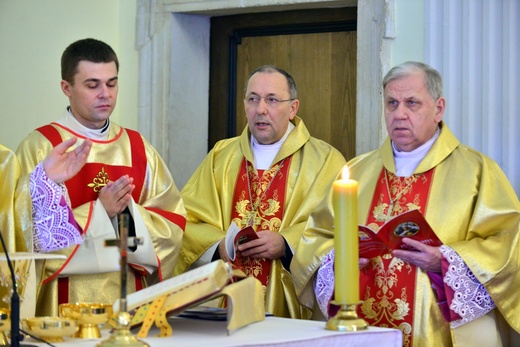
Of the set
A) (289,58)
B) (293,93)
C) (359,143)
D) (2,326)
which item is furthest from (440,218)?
(289,58)

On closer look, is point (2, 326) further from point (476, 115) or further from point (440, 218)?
point (476, 115)

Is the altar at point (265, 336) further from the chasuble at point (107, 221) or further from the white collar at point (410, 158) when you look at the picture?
the white collar at point (410, 158)

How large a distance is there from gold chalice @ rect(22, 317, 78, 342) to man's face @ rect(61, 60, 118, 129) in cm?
193

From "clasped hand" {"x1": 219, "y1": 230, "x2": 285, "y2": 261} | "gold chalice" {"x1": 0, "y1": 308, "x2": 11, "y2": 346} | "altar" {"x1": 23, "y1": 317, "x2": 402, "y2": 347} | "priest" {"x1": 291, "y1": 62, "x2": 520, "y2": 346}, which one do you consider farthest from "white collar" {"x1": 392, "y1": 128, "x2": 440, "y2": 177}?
"gold chalice" {"x1": 0, "y1": 308, "x2": 11, "y2": 346}

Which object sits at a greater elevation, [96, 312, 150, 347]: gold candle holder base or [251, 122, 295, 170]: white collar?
[251, 122, 295, 170]: white collar

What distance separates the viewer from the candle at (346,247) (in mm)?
2773

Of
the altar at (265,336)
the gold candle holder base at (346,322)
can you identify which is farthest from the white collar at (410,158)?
the gold candle holder base at (346,322)

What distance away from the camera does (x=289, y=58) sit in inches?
267

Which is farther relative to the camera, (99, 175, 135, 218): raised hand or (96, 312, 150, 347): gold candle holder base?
(99, 175, 135, 218): raised hand

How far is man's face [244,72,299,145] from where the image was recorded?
5.25 m

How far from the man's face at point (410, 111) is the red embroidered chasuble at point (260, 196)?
881 mm

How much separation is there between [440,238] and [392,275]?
259 millimetres

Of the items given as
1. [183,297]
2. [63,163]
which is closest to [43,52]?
[63,163]

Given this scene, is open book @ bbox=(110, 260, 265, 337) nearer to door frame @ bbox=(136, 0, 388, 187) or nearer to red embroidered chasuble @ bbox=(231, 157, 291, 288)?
red embroidered chasuble @ bbox=(231, 157, 291, 288)
